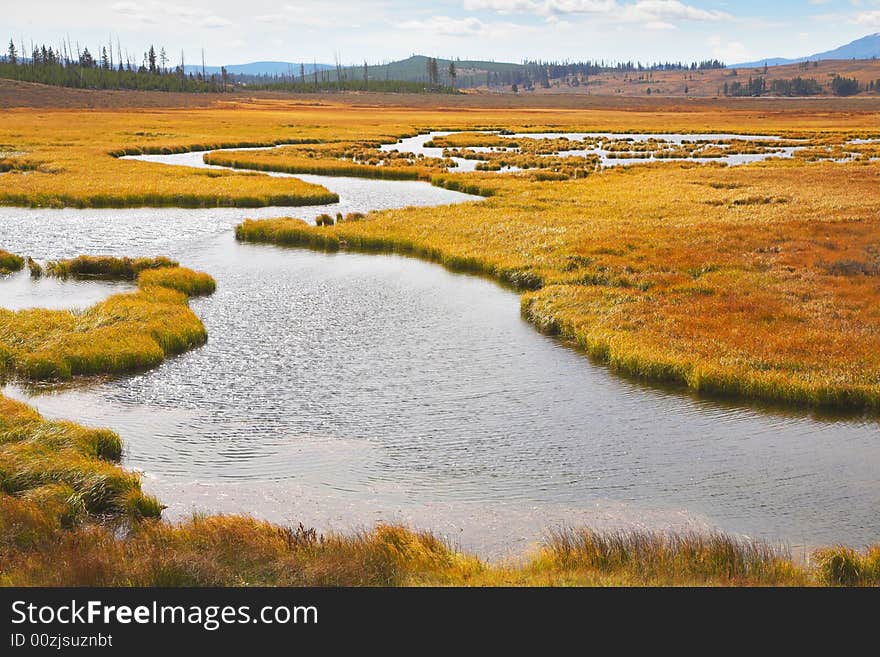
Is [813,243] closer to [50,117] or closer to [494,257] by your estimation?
[494,257]

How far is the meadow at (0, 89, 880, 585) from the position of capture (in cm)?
1146

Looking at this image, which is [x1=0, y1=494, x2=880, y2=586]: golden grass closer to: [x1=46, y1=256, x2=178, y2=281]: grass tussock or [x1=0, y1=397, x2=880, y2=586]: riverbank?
[x1=0, y1=397, x2=880, y2=586]: riverbank

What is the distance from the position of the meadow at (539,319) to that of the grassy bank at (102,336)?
8cm

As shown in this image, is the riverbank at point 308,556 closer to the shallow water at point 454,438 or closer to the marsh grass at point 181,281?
the shallow water at point 454,438

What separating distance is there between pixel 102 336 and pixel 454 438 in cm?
1134

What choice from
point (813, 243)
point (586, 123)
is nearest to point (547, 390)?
point (813, 243)

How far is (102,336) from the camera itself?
76.0 ft

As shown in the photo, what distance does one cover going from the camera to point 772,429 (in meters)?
18.5

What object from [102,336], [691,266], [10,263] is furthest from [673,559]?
[10,263]

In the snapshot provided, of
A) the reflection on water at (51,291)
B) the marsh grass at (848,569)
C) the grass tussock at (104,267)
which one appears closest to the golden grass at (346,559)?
the marsh grass at (848,569)

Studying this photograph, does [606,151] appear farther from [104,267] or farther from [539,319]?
[539,319]

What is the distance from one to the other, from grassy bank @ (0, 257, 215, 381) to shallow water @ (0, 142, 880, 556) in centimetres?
81

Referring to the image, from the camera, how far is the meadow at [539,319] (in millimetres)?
11461

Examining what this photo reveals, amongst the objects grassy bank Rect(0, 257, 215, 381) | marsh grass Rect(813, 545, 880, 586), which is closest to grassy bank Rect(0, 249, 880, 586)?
marsh grass Rect(813, 545, 880, 586)
